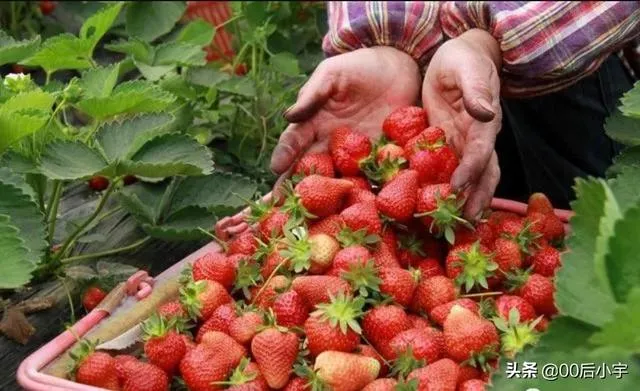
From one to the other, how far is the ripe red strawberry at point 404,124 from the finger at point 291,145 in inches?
3.6

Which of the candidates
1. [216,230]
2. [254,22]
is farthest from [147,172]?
[254,22]

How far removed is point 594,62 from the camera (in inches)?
52.3

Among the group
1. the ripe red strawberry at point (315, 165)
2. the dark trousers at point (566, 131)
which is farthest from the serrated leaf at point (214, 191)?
the dark trousers at point (566, 131)

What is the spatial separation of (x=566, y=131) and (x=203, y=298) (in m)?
0.74

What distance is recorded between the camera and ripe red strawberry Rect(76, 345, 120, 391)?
3.10ft

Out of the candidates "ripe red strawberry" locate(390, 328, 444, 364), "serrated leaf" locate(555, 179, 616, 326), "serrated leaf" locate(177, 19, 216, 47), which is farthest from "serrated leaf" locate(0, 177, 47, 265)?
"serrated leaf" locate(177, 19, 216, 47)

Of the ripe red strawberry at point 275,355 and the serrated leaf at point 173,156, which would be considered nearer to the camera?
the ripe red strawberry at point 275,355

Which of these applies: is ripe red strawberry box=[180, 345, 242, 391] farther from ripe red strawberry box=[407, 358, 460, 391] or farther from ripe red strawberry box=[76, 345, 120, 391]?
ripe red strawberry box=[407, 358, 460, 391]

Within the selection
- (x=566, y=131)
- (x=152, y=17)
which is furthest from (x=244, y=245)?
(x=152, y=17)

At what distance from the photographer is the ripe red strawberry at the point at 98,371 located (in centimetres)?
94

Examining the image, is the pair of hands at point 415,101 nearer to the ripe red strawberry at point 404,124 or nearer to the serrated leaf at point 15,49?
the ripe red strawberry at point 404,124

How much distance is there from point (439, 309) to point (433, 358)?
65 millimetres

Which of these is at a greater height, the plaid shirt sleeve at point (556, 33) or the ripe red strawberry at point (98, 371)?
the plaid shirt sleeve at point (556, 33)

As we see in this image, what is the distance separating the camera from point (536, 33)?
4.24 feet
